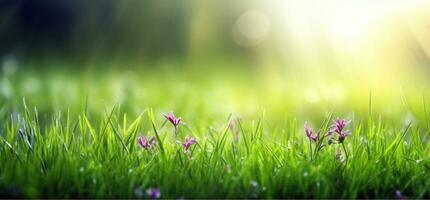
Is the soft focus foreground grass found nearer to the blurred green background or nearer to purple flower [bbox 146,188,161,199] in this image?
purple flower [bbox 146,188,161,199]

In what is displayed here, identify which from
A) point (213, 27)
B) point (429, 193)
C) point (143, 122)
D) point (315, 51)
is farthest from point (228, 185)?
point (213, 27)

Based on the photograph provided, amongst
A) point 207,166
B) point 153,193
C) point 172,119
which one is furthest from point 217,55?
point 153,193

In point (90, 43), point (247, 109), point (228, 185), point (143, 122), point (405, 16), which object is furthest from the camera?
point (90, 43)

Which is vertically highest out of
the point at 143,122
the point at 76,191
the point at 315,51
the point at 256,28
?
the point at 256,28

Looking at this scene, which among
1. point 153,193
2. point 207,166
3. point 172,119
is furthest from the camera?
point 172,119

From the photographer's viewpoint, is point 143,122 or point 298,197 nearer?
point 298,197

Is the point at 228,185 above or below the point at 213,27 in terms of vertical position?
below

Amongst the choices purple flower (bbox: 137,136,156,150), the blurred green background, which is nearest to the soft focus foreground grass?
purple flower (bbox: 137,136,156,150)

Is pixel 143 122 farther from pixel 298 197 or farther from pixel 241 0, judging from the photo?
pixel 241 0

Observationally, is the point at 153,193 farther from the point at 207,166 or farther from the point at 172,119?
the point at 172,119
